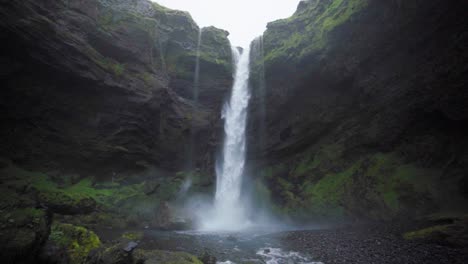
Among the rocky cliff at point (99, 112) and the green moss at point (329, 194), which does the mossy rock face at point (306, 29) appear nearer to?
the rocky cliff at point (99, 112)

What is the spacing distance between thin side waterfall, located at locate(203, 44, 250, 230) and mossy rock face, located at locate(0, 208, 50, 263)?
1960cm

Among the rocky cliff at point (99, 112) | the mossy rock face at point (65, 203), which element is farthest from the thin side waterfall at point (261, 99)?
the mossy rock face at point (65, 203)

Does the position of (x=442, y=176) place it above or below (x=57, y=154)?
below

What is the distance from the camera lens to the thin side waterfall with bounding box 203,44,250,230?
27.1 metres

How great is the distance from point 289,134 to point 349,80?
8047 mm

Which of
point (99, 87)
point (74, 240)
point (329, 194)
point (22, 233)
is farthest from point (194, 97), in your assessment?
point (22, 233)

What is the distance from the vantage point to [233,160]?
30.0 metres

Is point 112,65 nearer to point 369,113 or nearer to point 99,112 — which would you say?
point 99,112

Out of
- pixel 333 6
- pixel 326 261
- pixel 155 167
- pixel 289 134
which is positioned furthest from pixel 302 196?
pixel 333 6

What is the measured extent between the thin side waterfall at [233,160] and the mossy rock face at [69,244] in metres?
17.7

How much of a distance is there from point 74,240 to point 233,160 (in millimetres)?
22981

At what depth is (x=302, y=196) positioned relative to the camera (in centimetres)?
2356

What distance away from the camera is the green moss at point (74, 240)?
23.3 feet

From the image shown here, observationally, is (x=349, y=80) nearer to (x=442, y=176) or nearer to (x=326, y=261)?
(x=442, y=176)
